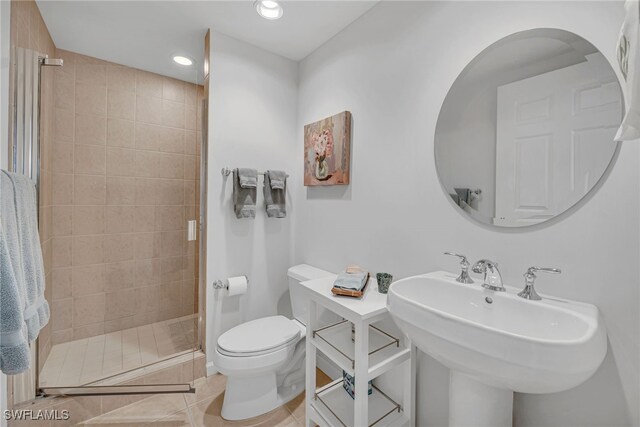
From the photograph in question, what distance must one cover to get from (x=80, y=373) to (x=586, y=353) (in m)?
2.41

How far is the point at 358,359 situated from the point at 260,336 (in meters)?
0.72

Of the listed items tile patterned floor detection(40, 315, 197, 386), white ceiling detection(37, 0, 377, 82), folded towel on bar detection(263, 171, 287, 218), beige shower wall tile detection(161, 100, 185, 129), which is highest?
white ceiling detection(37, 0, 377, 82)

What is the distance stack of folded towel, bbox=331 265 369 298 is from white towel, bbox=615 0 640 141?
3.40 ft

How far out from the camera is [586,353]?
69 cm

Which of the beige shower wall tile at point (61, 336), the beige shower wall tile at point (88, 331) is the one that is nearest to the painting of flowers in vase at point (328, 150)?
the beige shower wall tile at point (88, 331)

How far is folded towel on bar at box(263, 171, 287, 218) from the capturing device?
2.07 m

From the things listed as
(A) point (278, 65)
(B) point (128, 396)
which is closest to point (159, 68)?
(A) point (278, 65)

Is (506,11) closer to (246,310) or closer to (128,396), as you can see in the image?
(246,310)

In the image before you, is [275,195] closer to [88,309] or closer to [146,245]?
[146,245]

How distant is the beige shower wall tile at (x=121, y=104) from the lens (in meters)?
1.79

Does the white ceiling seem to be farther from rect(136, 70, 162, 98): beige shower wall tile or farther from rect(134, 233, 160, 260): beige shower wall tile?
rect(134, 233, 160, 260): beige shower wall tile

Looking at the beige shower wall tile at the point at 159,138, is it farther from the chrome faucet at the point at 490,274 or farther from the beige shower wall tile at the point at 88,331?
the chrome faucet at the point at 490,274

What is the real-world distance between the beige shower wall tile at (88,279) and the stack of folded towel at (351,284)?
1752mm

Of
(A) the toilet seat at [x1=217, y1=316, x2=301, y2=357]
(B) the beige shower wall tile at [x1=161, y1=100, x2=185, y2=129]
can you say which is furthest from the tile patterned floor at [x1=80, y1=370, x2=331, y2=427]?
(B) the beige shower wall tile at [x1=161, y1=100, x2=185, y2=129]
